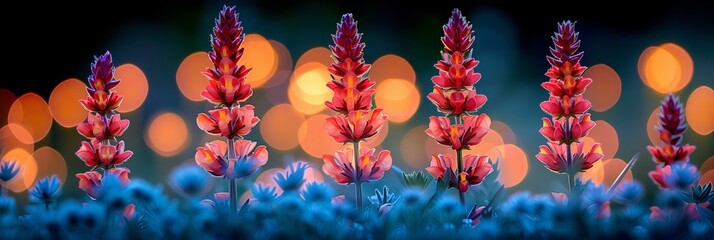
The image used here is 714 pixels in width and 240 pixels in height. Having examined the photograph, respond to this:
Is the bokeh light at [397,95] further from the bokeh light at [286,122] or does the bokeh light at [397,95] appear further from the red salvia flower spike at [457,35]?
the red salvia flower spike at [457,35]

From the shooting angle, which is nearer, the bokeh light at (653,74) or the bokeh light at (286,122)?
the bokeh light at (653,74)

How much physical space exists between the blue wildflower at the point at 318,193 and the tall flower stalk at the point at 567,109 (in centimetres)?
70

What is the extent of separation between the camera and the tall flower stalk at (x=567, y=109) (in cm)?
193

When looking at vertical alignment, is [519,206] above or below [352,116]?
below

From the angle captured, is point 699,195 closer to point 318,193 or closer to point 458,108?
point 458,108

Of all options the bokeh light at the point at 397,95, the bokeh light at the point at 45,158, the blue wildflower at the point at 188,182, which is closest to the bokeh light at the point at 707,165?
the bokeh light at the point at 45,158

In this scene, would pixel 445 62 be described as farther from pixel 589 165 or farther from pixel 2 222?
pixel 2 222

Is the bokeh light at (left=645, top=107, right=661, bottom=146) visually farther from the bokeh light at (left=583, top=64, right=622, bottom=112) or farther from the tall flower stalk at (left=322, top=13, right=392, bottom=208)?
the bokeh light at (left=583, top=64, right=622, bottom=112)

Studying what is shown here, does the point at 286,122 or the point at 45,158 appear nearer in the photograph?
the point at 45,158

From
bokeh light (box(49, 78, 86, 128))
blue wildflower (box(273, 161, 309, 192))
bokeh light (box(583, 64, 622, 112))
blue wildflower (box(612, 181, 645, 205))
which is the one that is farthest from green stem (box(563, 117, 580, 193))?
bokeh light (box(583, 64, 622, 112))

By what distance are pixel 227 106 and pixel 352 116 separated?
0.99ft

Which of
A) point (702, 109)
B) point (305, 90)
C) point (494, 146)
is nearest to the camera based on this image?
point (494, 146)

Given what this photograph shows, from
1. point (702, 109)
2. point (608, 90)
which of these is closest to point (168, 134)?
point (608, 90)

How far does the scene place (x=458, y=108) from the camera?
76.9 inches
